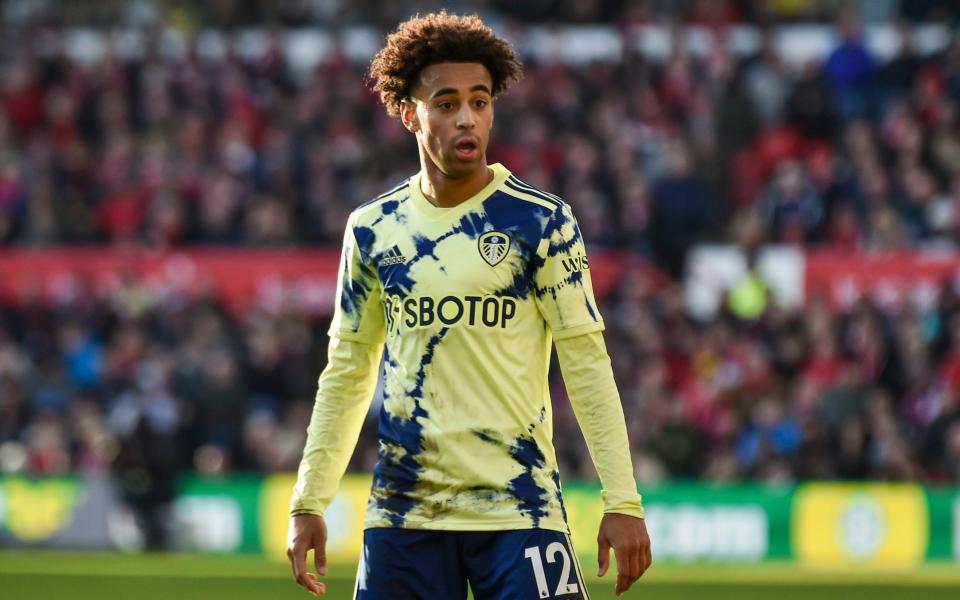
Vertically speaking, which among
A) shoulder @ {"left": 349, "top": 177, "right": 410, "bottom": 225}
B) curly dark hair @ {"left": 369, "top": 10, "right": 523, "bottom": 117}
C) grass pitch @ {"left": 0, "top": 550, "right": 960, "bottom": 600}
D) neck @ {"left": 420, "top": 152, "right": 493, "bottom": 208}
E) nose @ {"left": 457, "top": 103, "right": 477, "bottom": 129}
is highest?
curly dark hair @ {"left": 369, "top": 10, "right": 523, "bottom": 117}

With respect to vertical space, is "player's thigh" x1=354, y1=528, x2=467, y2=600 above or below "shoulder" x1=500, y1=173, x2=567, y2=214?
below

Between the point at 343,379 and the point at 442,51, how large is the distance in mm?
949

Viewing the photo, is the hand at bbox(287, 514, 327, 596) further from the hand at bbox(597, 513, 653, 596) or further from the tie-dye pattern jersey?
the hand at bbox(597, 513, 653, 596)

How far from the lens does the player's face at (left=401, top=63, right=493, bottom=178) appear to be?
4.55 m

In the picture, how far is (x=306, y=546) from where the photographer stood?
4.66 meters

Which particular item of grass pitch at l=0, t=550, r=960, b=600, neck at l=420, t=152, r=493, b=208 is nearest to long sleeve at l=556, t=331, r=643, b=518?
neck at l=420, t=152, r=493, b=208

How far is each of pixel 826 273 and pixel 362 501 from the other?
15.0 feet

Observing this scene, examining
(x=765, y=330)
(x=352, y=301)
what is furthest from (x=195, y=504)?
(x=352, y=301)

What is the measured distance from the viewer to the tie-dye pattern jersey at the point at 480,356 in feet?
14.7

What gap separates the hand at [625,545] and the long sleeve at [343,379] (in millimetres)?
822

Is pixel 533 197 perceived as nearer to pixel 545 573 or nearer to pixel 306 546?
pixel 545 573

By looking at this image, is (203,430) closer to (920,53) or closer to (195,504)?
(195,504)

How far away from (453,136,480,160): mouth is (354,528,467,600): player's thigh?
994 mm

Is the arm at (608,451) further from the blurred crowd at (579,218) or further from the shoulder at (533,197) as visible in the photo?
the blurred crowd at (579,218)
